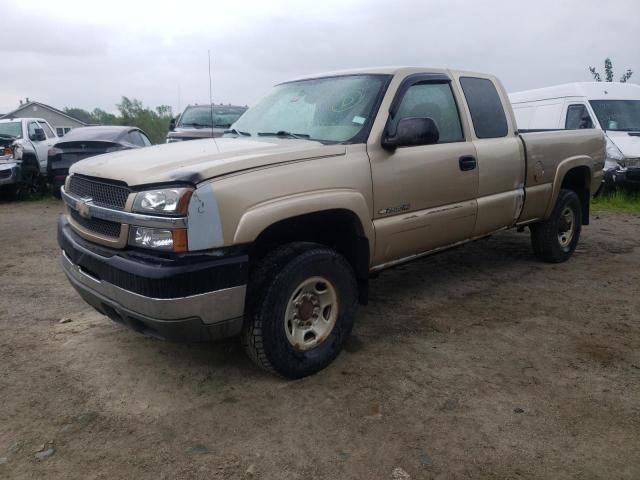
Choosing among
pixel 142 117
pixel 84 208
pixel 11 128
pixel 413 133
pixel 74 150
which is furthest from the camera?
pixel 142 117

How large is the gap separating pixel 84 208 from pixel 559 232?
189 inches

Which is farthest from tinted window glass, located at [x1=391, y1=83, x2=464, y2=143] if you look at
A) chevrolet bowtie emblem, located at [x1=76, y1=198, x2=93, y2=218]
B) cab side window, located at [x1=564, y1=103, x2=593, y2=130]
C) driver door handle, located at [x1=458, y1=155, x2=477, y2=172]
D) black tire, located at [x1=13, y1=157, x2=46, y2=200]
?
black tire, located at [x1=13, y1=157, x2=46, y2=200]

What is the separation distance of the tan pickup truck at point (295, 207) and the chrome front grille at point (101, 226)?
0.01m

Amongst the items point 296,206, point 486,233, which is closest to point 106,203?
point 296,206

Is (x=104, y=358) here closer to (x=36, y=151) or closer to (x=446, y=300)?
(x=446, y=300)

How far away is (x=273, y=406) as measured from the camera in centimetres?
293

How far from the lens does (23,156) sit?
11.1m

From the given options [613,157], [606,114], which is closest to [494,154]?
[613,157]

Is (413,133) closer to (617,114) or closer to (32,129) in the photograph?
(617,114)

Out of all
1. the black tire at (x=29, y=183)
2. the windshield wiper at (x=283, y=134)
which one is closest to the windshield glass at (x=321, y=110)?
the windshield wiper at (x=283, y=134)

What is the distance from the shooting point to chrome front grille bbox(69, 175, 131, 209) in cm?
287

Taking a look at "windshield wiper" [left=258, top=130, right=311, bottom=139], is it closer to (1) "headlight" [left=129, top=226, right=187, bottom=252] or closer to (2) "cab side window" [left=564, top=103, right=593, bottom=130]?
(1) "headlight" [left=129, top=226, right=187, bottom=252]

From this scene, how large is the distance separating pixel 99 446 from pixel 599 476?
2292mm

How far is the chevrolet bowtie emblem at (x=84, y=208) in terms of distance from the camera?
10.0 feet
